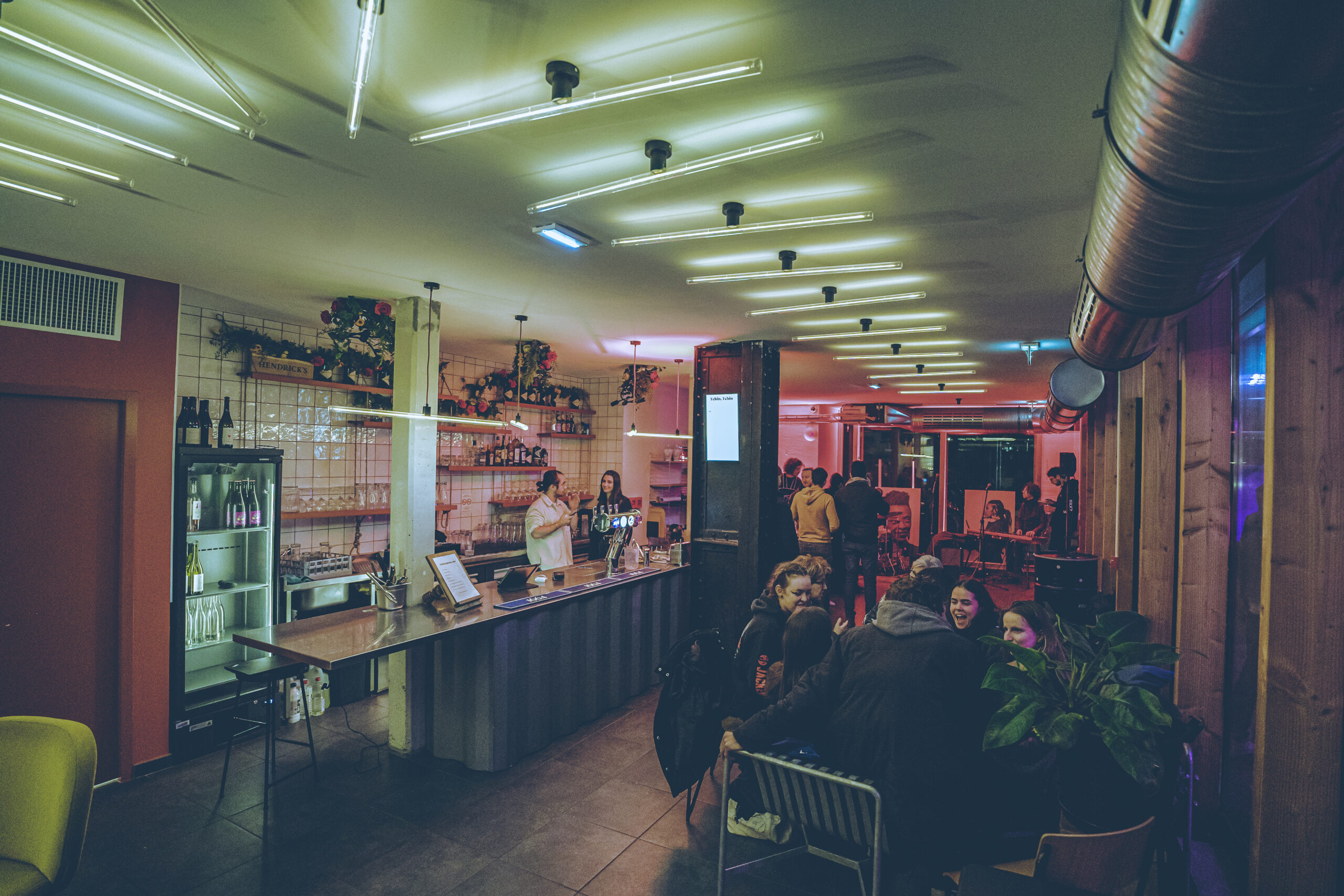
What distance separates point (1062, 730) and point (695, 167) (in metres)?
2.22

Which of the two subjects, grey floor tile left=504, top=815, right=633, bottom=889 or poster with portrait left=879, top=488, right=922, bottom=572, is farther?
poster with portrait left=879, top=488, right=922, bottom=572

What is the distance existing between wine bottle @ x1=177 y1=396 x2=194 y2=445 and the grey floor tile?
3.74 meters

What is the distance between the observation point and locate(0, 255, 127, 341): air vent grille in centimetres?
374

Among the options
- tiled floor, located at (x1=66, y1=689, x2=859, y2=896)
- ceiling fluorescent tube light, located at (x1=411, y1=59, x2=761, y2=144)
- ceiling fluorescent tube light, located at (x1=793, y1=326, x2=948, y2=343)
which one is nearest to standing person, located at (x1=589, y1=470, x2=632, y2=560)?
ceiling fluorescent tube light, located at (x1=793, y1=326, x2=948, y2=343)

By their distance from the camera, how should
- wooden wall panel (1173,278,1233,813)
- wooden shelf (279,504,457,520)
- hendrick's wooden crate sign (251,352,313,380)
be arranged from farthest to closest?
wooden shelf (279,504,457,520) < hendrick's wooden crate sign (251,352,313,380) < wooden wall panel (1173,278,1233,813)

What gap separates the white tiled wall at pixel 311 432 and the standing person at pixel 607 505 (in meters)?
1.29

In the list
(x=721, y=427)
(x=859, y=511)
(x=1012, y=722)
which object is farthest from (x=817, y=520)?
(x=1012, y=722)

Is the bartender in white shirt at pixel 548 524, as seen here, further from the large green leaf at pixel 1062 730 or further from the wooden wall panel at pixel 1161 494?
the large green leaf at pixel 1062 730

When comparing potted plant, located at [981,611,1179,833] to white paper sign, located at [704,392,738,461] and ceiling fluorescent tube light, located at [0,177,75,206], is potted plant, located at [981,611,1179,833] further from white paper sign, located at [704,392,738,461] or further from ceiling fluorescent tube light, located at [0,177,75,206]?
white paper sign, located at [704,392,738,461]

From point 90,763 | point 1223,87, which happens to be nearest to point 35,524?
point 90,763

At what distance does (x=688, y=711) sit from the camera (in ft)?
11.0

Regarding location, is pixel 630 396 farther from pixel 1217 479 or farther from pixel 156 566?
pixel 1217 479

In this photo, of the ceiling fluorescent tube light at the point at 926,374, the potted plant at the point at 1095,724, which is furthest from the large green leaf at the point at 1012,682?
the ceiling fluorescent tube light at the point at 926,374

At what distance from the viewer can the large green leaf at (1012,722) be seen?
2.09 metres
